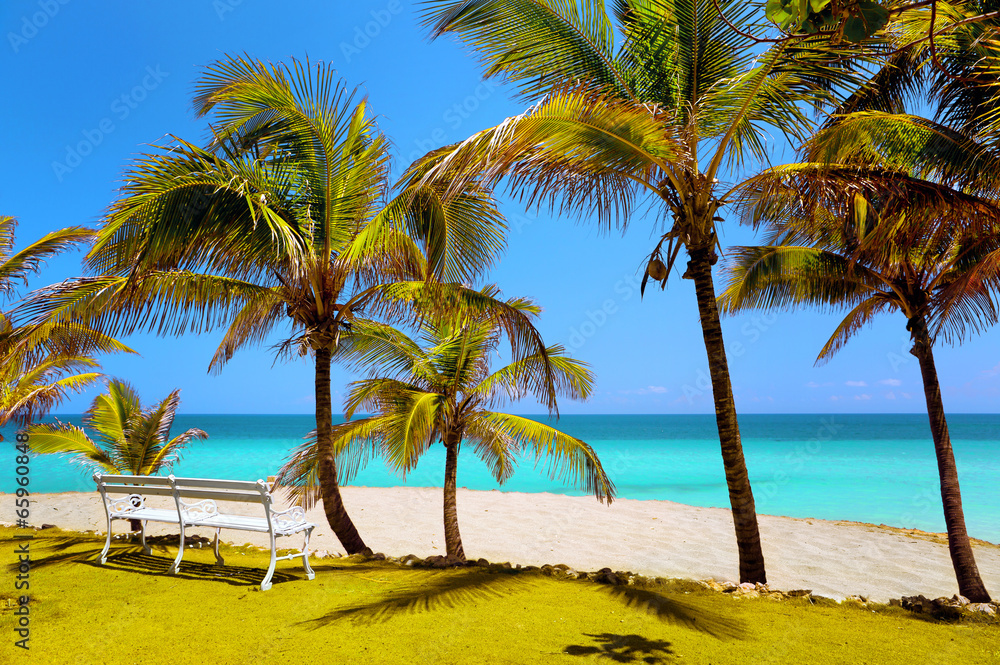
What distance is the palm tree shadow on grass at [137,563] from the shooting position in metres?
5.48

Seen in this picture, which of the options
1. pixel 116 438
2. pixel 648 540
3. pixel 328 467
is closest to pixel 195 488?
pixel 328 467

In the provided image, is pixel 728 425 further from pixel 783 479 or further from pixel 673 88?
pixel 783 479

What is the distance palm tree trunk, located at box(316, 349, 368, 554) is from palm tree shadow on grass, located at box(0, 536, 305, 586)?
65.9 inches

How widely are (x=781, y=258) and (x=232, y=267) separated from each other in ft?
24.4

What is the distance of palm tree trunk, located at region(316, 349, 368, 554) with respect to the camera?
24.4ft

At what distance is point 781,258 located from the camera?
843 cm

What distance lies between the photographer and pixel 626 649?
3859mm

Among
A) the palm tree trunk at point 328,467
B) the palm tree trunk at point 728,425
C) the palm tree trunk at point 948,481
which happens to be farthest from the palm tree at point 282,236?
the palm tree trunk at point 948,481

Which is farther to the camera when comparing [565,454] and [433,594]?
[565,454]

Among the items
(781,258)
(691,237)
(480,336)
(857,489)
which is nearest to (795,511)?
(857,489)

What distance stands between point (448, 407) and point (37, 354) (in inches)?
269

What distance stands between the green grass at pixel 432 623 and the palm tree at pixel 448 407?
255 cm

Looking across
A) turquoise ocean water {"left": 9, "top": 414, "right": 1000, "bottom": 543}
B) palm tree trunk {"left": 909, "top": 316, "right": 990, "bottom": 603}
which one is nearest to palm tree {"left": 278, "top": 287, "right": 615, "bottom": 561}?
turquoise ocean water {"left": 9, "top": 414, "right": 1000, "bottom": 543}

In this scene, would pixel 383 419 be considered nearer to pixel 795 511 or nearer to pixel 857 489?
pixel 795 511
